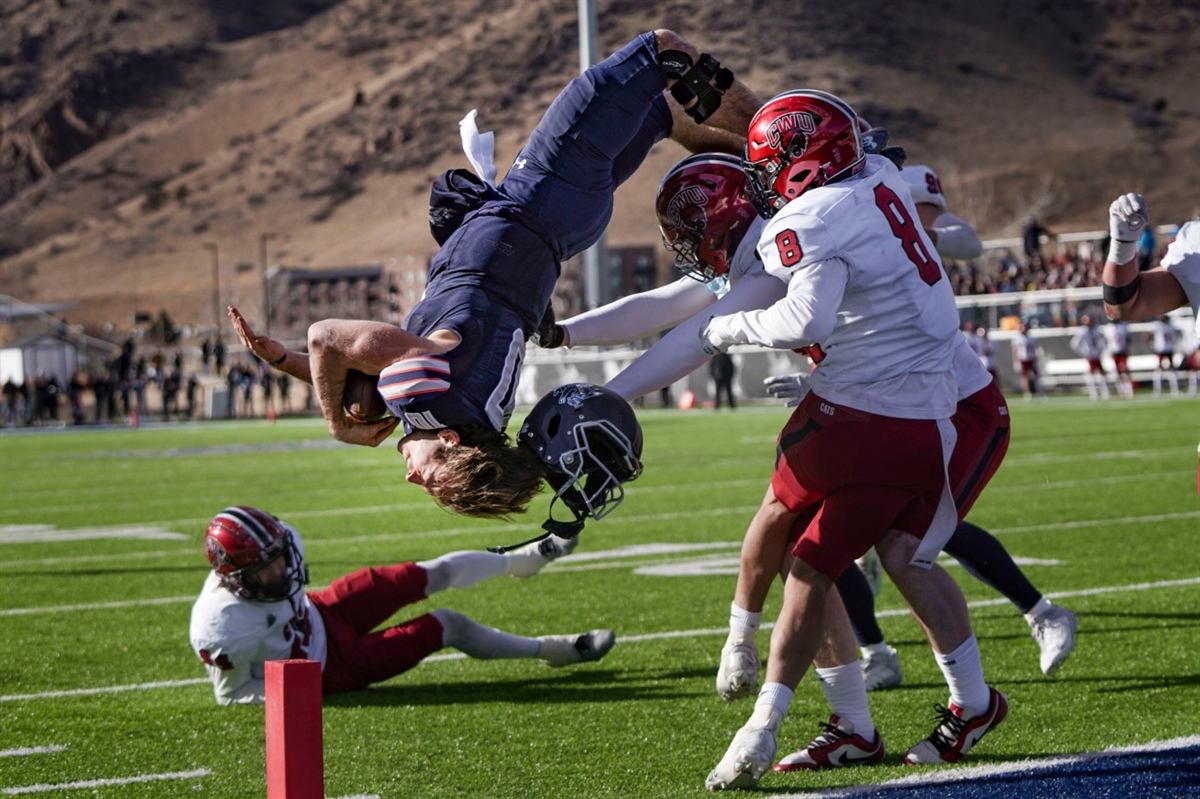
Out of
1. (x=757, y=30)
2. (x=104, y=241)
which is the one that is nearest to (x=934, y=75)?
A: (x=757, y=30)

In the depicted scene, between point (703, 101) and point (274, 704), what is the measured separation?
290 centimetres

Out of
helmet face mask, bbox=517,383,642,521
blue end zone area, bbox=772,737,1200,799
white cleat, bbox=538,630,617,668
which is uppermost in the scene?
helmet face mask, bbox=517,383,642,521

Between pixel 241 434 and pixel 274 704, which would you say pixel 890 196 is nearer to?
pixel 274 704

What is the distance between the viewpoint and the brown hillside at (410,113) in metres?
103

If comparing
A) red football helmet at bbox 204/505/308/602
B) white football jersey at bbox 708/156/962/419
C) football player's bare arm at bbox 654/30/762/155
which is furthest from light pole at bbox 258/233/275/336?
white football jersey at bbox 708/156/962/419

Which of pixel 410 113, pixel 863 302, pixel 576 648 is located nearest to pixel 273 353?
pixel 863 302

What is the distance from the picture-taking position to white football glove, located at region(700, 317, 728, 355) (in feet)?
15.5

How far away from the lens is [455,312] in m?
4.89

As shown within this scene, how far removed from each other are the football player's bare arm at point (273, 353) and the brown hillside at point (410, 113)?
78.6 meters

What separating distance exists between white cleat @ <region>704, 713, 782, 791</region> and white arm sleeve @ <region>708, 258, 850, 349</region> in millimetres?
1123

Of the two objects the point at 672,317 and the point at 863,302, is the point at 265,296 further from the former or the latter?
the point at 863,302

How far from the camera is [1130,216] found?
17.8 ft

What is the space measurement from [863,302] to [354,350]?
4.81ft

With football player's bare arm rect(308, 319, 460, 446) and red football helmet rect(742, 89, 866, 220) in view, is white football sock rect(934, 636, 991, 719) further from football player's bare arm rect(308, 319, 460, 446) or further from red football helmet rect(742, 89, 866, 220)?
football player's bare arm rect(308, 319, 460, 446)
